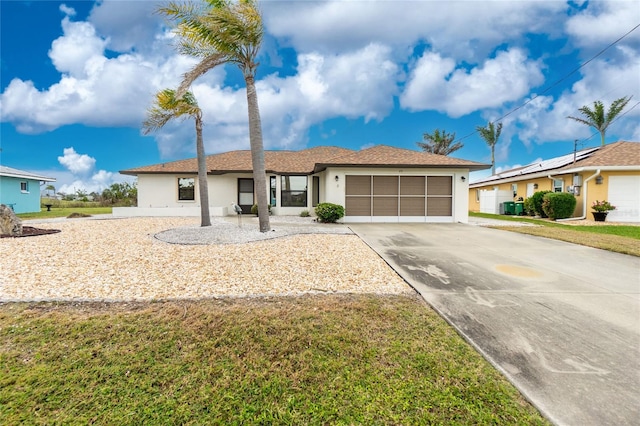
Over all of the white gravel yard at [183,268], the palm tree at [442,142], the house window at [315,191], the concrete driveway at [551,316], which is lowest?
the concrete driveway at [551,316]

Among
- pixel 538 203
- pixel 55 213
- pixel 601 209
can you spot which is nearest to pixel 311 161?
pixel 538 203

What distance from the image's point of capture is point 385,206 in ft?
45.7

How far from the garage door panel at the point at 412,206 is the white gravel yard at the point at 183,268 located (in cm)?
657

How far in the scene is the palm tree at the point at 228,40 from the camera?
805cm

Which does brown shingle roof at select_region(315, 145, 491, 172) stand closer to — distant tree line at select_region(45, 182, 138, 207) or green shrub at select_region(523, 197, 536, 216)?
green shrub at select_region(523, 197, 536, 216)

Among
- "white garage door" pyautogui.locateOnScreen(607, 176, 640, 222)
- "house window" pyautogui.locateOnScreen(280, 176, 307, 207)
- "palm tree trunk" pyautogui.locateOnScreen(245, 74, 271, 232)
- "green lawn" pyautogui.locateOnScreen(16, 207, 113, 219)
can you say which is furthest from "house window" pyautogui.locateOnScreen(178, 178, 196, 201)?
"white garage door" pyautogui.locateOnScreen(607, 176, 640, 222)

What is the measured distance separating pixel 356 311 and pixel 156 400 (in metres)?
2.20

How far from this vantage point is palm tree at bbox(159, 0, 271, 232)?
8.05 meters

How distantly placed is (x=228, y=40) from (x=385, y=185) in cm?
912

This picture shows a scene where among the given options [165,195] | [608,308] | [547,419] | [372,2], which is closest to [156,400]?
[547,419]


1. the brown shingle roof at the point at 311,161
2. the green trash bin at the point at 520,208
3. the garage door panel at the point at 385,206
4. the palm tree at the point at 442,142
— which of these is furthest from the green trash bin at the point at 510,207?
the palm tree at the point at 442,142

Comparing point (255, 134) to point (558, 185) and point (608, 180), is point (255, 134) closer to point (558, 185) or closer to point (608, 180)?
point (608, 180)

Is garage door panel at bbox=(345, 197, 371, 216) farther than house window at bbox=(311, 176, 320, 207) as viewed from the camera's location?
No

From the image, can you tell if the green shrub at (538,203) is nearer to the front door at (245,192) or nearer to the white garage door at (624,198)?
the white garage door at (624,198)
